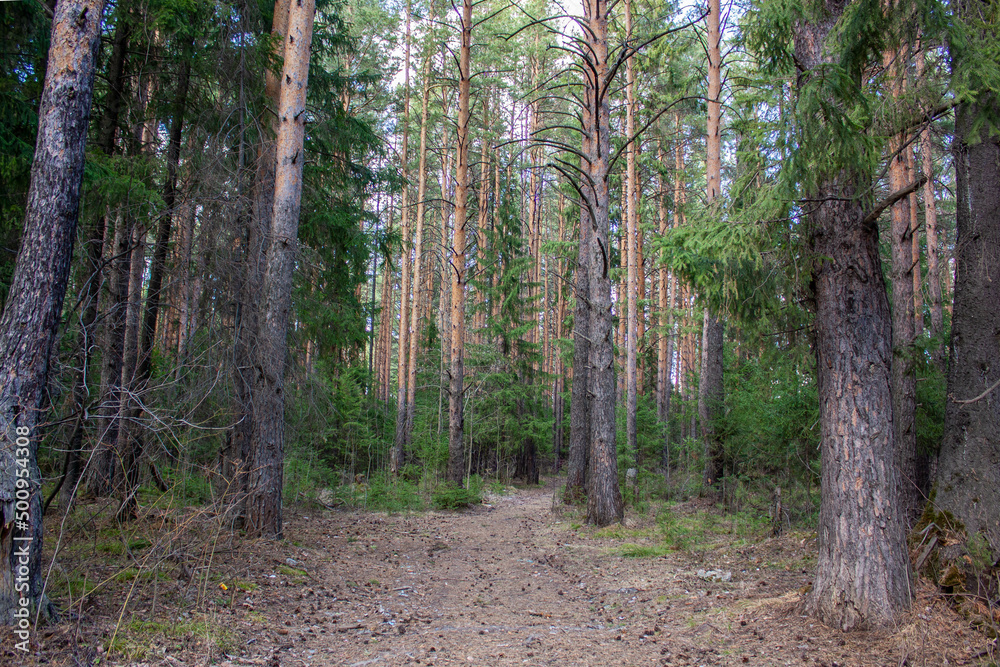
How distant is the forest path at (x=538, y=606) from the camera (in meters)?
3.89

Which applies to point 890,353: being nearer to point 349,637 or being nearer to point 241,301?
point 349,637

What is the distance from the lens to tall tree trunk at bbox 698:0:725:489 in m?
11.2

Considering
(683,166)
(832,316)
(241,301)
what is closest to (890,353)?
(832,316)

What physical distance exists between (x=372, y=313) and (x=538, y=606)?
30.2ft

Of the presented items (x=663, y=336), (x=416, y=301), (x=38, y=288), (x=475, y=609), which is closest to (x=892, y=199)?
(x=475, y=609)

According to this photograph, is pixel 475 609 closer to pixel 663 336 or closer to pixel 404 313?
pixel 404 313

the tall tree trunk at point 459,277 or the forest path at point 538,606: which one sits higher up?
the tall tree trunk at point 459,277

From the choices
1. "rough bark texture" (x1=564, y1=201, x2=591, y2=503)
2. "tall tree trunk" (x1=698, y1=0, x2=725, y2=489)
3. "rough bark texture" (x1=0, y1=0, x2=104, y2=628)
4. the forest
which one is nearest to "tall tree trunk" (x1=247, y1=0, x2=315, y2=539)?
the forest

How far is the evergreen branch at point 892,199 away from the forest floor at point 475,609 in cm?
289

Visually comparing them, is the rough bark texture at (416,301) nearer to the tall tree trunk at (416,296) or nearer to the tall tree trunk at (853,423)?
the tall tree trunk at (416,296)

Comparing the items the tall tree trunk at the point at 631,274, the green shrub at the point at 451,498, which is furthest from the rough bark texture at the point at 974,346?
the green shrub at the point at 451,498

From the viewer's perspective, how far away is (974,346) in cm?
475

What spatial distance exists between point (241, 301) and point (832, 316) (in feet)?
21.0

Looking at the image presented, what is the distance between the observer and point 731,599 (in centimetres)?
507
